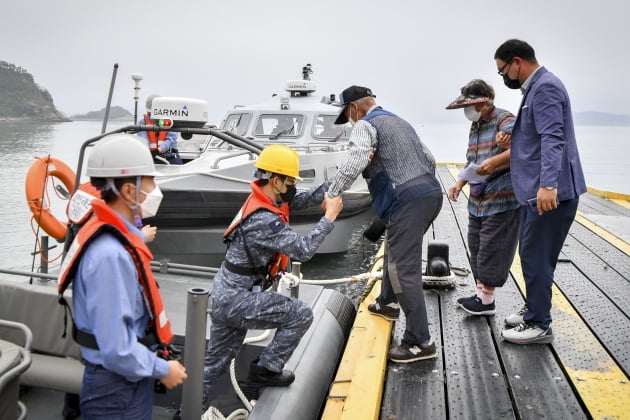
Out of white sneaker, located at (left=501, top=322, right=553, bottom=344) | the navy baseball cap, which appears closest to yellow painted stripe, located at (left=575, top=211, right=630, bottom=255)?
white sneaker, located at (left=501, top=322, right=553, bottom=344)

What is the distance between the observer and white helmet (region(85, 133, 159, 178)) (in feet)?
6.16

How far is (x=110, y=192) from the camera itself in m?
1.92

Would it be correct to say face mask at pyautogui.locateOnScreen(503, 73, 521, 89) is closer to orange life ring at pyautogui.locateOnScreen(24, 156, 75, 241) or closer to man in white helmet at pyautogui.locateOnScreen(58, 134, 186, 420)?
man in white helmet at pyautogui.locateOnScreen(58, 134, 186, 420)

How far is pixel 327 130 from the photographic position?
914 cm

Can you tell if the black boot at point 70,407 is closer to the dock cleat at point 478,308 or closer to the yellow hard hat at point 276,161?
the yellow hard hat at point 276,161

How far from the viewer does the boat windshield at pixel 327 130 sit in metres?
9.01

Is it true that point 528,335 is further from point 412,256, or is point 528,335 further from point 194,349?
point 194,349

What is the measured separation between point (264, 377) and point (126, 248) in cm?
139

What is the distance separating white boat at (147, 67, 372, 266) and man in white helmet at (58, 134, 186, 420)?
247 cm

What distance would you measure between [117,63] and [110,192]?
398 centimetres

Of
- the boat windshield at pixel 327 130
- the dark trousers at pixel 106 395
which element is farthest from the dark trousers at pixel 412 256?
the boat windshield at pixel 327 130

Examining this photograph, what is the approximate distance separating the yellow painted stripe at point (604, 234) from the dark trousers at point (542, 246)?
2855 mm

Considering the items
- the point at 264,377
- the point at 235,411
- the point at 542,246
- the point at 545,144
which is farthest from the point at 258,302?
the point at 545,144

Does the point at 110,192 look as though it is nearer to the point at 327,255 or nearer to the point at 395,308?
the point at 395,308
